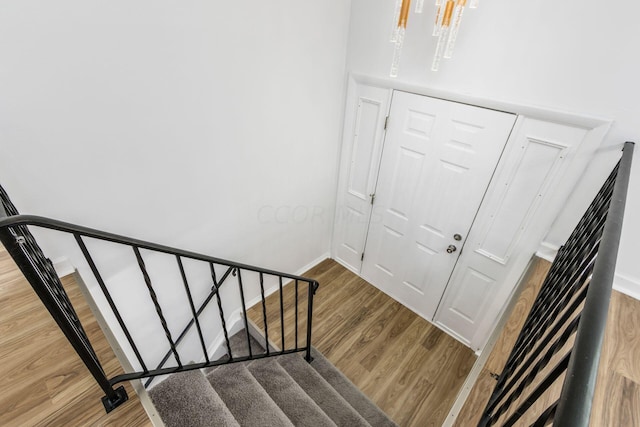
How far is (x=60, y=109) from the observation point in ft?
4.53

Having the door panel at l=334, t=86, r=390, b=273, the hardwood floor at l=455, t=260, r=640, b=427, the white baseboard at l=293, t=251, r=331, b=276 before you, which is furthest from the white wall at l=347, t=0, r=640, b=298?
the white baseboard at l=293, t=251, r=331, b=276

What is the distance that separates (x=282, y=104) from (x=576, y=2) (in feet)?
6.00

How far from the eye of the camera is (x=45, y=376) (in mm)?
1170

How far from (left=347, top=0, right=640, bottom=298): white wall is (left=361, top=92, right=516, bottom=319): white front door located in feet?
0.64

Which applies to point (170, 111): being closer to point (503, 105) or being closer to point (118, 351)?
point (118, 351)

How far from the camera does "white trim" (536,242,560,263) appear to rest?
6.68ft

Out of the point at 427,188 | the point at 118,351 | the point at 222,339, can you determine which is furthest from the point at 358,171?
the point at 118,351

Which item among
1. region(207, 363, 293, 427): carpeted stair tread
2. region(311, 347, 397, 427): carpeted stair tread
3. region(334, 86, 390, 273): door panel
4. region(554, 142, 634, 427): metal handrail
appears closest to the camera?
region(554, 142, 634, 427): metal handrail

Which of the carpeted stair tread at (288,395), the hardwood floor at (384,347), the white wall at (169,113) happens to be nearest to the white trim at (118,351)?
the white wall at (169,113)

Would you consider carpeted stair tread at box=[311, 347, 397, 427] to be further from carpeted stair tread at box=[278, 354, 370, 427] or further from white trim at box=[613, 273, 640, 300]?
white trim at box=[613, 273, 640, 300]

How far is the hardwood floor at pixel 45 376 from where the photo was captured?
1.08m

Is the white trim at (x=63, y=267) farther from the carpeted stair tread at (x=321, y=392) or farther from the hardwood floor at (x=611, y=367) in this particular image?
the hardwood floor at (x=611, y=367)

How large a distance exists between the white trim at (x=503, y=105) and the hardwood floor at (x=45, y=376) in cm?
248

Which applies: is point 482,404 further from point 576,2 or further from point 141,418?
point 576,2
